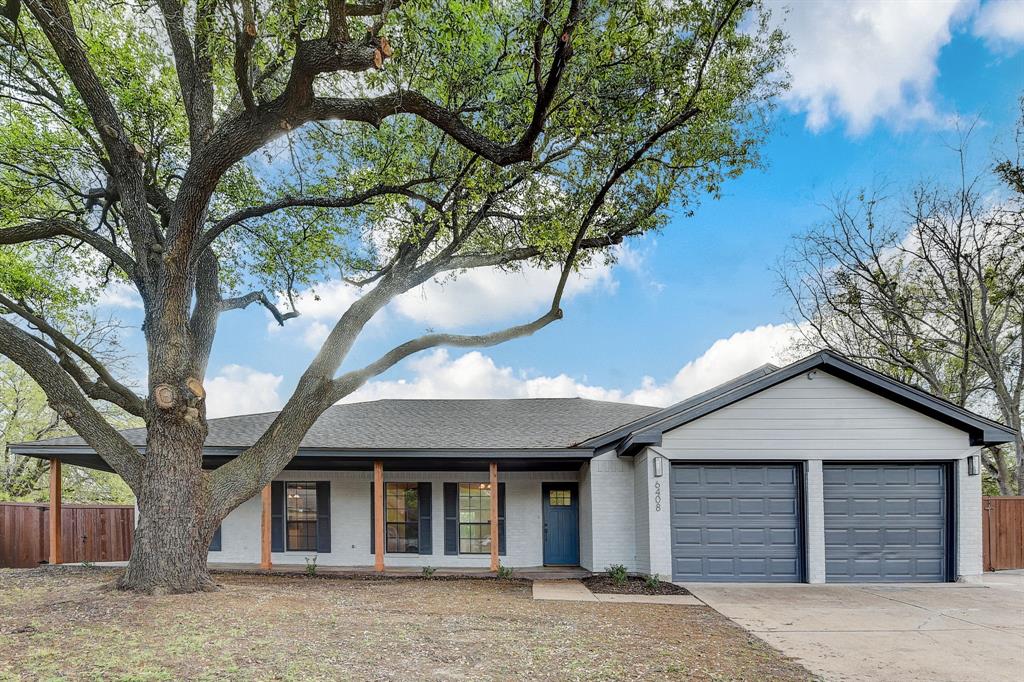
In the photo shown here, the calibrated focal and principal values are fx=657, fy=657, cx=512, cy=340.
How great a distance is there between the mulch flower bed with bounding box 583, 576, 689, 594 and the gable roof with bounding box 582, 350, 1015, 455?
2.24 m

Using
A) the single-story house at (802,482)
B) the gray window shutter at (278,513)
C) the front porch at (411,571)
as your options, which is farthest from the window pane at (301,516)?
the single-story house at (802,482)

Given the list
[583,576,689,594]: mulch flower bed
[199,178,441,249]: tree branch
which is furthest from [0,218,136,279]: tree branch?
[583,576,689,594]: mulch flower bed

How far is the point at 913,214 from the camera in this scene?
1881 centimetres

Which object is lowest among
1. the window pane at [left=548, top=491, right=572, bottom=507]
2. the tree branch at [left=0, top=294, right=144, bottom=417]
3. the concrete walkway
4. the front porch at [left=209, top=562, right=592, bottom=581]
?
the front porch at [left=209, top=562, right=592, bottom=581]

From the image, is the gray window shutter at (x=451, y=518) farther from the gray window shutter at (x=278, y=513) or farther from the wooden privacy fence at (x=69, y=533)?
the wooden privacy fence at (x=69, y=533)

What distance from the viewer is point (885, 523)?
36.1 ft

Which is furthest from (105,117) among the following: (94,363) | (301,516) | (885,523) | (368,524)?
(885,523)

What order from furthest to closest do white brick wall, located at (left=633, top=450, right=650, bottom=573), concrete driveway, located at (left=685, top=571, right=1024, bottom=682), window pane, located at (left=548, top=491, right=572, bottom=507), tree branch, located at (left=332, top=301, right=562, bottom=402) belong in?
window pane, located at (left=548, top=491, right=572, bottom=507), white brick wall, located at (left=633, top=450, right=650, bottom=573), tree branch, located at (left=332, top=301, right=562, bottom=402), concrete driveway, located at (left=685, top=571, right=1024, bottom=682)

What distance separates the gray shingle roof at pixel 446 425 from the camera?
42.1ft

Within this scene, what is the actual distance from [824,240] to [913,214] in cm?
239

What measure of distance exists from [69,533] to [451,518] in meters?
9.43

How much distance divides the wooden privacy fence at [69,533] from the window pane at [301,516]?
4.58 m

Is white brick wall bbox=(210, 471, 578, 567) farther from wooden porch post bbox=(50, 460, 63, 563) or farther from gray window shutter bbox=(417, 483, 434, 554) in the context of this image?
wooden porch post bbox=(50, 460, 63, 563)

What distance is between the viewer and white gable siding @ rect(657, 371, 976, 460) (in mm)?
10984
